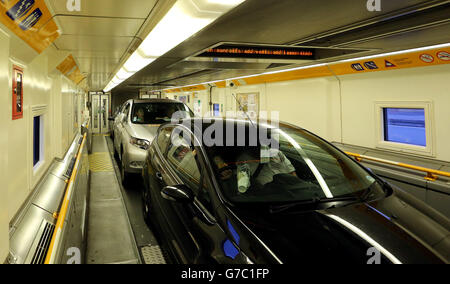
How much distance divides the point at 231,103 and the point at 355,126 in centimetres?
615

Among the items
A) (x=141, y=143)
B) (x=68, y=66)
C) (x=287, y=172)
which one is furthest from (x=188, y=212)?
(x=68, y=66)

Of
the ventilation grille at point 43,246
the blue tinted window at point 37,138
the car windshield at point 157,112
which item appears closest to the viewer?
the ventilation grille at point 43,246

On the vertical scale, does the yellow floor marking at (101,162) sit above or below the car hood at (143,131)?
below

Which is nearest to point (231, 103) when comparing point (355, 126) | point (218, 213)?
point (355, 126)

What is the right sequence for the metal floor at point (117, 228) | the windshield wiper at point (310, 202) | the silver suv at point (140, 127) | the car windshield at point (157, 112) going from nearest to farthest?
the windshield wiper at point (310, 202)
the metal floor at point (117, 228)
the silver suv at point (140, 127)
the car windshield at point (157, 112)

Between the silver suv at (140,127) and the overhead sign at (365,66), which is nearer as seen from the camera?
the overhead sign at (365,66)

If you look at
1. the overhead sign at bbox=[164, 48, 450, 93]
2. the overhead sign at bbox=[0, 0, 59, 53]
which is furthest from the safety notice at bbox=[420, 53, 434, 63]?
the overhead sign at bbox=[0, 0, 59, 53]

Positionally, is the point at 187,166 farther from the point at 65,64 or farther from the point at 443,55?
the point at 443,55

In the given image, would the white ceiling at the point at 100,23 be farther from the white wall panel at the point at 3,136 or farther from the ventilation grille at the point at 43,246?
the ventilation grille at the point at 43,246

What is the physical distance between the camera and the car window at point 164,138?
3527 millimetres

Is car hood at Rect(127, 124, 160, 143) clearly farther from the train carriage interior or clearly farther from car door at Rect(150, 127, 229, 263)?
car door at Rect(150, 127, 229, 263)

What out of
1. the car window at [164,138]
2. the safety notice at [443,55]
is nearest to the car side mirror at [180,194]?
the car window at [164,138]

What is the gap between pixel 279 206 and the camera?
196 centimetres

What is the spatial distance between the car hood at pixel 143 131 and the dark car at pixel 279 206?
8.16 feet
